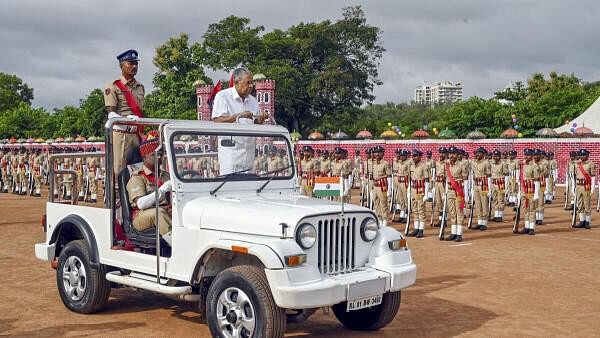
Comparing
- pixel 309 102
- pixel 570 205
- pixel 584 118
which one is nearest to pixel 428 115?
pixel 309 102

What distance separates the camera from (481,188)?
1680 centimetres

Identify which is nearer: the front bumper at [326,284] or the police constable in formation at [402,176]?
the front bumper at [326,284]

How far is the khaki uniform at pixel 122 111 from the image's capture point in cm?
715

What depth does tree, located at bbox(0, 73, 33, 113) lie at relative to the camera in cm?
8444

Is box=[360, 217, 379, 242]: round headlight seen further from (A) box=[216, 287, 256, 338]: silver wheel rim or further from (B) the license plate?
(A) box=[216, 287, 256, 338]: silver wheel rim

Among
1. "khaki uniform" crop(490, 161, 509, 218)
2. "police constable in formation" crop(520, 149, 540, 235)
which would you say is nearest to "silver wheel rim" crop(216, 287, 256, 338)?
"police constable in formation" crop(520, 149, 540, 235)

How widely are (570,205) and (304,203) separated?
17054mm

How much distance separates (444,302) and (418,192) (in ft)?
23.4

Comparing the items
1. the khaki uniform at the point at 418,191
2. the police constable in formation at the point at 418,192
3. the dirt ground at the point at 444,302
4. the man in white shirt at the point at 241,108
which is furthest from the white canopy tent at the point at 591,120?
the man in white shirt at the point at 241,108

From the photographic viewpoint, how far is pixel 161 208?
6.64 m

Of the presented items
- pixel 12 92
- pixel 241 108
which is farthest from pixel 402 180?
pixel 12 92

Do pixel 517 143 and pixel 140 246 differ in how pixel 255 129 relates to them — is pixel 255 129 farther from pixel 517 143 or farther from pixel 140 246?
pixel 517 143

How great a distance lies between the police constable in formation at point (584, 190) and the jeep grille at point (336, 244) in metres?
12.2

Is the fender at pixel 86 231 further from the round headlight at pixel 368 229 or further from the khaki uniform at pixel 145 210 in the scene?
the round headlight at pixel 368 229
